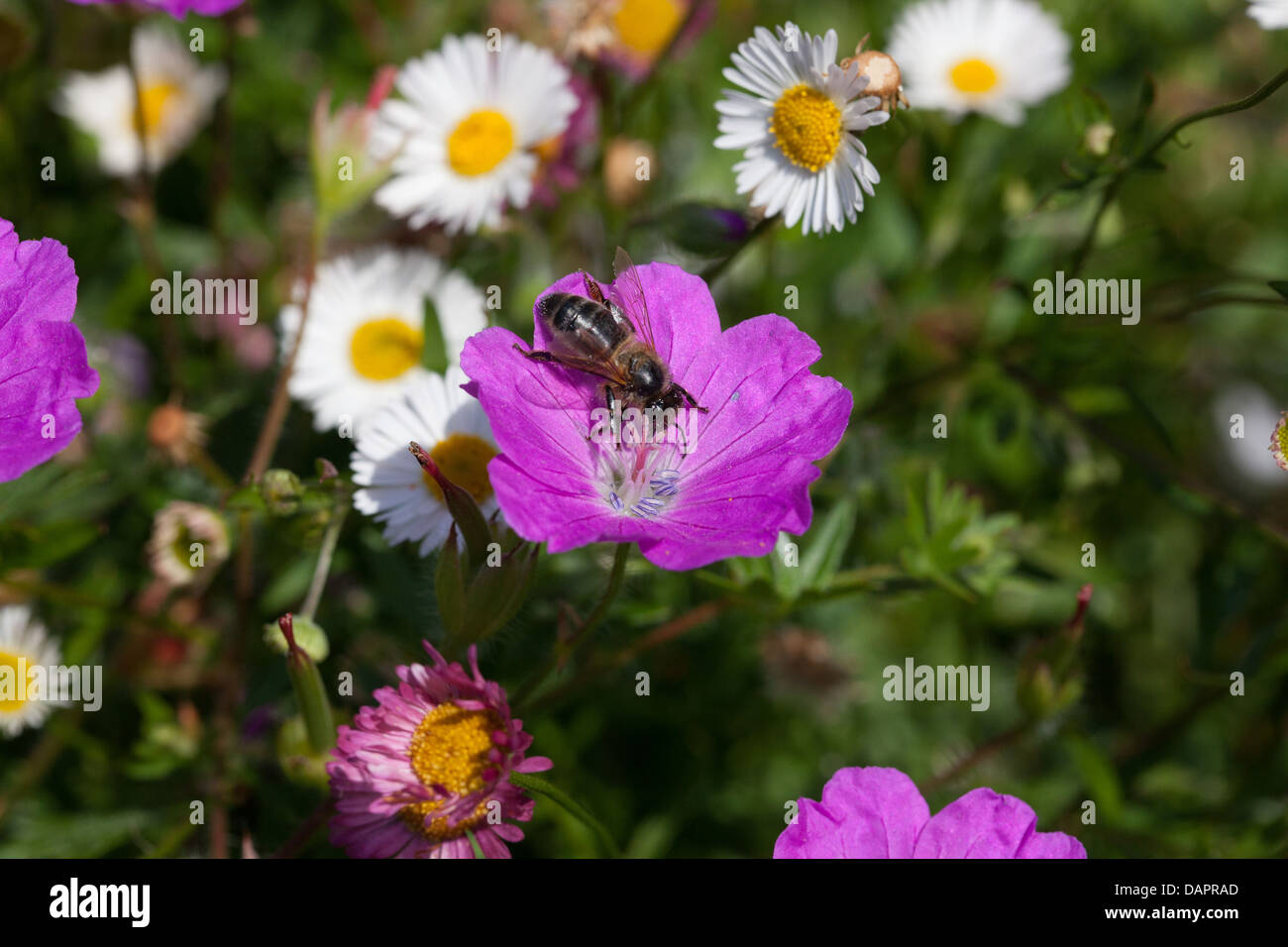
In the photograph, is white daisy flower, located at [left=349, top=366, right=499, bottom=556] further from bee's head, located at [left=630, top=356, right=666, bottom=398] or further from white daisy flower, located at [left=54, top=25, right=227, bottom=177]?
white daisy flower, located at [left=54, top=25, right=227, bottom=177]

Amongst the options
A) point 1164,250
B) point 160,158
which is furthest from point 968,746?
point 160,158

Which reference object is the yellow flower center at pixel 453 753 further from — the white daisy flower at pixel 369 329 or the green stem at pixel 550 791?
the white daisy flower at pixel 369 329

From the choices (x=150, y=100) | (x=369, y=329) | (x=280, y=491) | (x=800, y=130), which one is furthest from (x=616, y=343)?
(x=150, y=100)

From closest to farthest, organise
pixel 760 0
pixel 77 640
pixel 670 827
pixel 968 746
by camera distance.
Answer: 1. pixel 77 640
2. pixel 670 827
3. pixel 968 746
4. pixel 760 0

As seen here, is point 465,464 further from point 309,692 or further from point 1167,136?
point 1167,136

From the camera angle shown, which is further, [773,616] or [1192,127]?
[1192,127]

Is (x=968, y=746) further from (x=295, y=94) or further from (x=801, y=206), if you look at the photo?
(x=295, y=94)
